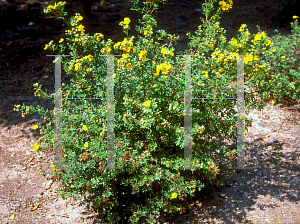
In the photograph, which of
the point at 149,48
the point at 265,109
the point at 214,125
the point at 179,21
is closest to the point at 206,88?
the point at 214,125

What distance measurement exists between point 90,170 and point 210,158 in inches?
43.9

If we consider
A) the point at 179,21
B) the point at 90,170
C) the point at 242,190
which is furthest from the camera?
the point at 179,21

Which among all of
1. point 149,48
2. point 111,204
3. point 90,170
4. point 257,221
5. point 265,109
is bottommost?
point 257,221

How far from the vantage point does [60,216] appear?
315 centimetres

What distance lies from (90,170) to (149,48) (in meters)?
1.19

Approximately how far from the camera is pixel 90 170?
8.60ft

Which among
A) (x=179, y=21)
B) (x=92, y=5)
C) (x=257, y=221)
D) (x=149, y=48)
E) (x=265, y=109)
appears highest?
(x=92, y=5)

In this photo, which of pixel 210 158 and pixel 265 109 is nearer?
pixel 210 158

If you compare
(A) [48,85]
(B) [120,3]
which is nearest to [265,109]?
(A) [48,85]

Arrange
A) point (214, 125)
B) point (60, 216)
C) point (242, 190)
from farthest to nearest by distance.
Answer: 1. point (242, 190)
2. point (60, 216)
3. point (214, 125)

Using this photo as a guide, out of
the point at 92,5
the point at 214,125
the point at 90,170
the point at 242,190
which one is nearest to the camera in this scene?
the point at 90,170

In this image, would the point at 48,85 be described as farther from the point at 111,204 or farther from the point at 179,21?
the point at 179,21

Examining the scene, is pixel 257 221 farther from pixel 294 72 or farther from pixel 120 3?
pixel 120 3

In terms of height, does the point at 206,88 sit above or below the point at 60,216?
above
